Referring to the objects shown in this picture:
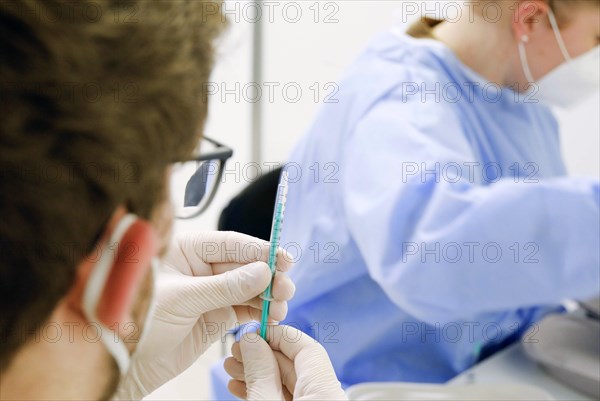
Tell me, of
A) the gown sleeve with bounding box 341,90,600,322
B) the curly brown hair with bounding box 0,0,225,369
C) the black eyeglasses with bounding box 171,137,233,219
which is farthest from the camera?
the gown sleeve with bounding box 341,90,600,322

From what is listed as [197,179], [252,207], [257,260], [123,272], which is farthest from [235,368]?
[252,207]

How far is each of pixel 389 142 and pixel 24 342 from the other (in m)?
0.78

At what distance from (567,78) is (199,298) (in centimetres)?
100

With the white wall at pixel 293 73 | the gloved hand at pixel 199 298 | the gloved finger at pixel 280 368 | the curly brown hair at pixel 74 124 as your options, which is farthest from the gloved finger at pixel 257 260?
the white wall at pixel 293 73

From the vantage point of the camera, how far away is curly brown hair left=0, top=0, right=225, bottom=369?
14.5 inches

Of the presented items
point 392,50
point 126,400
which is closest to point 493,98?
point 392,50

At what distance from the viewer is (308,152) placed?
1.29 meters

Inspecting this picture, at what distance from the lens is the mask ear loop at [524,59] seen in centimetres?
130

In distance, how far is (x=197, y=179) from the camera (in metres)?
0.71

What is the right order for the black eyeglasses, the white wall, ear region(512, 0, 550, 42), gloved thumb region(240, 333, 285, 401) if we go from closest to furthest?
1. the black eyeglasses
2. gloved thumb region(240, 333, 285, 401)
3. ear region(512, 0, 550, 42)
4. the white wall

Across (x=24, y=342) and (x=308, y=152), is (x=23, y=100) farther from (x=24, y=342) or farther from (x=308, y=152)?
(x=308, y=152)

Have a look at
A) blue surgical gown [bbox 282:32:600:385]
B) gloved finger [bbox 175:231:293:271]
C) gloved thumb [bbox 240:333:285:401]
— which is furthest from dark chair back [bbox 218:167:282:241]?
gloved thumb [bbox 240:333:285:401]

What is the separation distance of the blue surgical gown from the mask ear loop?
5cm

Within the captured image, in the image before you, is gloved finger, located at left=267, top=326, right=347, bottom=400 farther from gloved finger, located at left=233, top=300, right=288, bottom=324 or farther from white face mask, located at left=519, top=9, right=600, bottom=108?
white face mask, located at left=519, top=9, right=600, bottom=108
